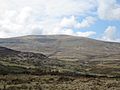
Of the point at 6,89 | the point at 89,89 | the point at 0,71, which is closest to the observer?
the point at 6,89

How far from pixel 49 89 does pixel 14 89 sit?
611cm

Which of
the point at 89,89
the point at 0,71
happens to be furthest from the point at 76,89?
the point at 0,71

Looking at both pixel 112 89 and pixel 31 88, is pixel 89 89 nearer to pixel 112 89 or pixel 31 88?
pixel 112 89

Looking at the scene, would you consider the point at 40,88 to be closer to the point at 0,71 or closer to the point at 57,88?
the point at 57,88

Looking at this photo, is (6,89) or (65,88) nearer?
(6,89)

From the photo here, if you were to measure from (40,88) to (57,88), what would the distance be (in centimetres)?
341

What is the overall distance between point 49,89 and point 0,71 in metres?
40.1

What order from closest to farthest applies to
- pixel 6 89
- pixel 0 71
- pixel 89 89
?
pixel 6 89 → pixel 89 89 → pixel 0 71

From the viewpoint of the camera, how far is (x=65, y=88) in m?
56.2

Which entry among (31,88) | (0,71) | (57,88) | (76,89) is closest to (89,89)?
(76,89)

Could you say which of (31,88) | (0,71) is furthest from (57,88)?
(0,71)

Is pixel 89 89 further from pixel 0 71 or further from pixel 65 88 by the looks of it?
pixel 0 71

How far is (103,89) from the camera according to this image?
56250mm

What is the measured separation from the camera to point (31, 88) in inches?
2120
